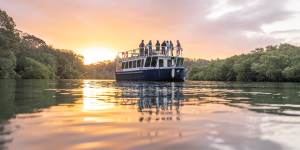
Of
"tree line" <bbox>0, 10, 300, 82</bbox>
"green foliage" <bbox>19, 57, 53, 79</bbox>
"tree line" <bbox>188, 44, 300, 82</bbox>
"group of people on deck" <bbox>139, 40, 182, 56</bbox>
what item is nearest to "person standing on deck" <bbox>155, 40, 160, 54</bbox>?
"group of people on deck" <bbox>139, 40, 182, 56</bbox>

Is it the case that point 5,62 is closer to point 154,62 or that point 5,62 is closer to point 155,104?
point 154,62

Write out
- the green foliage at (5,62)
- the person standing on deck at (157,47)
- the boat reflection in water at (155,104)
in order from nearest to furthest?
the boat reflection in water at (155,104)
the person standing on deck at (157,47)
the green foliage at (5,62)

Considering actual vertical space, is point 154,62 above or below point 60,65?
below

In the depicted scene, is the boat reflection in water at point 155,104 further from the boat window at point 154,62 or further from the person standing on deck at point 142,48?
the person standing on deck at point 142,48

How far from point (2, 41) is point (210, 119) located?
238 ft

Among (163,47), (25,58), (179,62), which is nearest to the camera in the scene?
(163,47)

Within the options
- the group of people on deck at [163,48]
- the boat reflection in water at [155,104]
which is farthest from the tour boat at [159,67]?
the boat reflection in water at [155,104]

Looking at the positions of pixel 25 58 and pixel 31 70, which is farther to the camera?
pixel 25 58

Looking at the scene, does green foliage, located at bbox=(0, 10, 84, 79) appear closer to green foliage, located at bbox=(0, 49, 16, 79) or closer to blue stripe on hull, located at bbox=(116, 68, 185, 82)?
green foliage, located at bbox=(0, 49, 16, 79)

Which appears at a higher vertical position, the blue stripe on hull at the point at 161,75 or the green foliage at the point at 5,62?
the green foliage at the point at 5,62

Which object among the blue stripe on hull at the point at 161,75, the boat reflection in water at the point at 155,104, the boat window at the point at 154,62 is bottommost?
the boat reflection in water at the point at 155,104

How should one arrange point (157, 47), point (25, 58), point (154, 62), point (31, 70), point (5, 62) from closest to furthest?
point (154, 62) < point (157, 47) < point (5, 62) < point (31, 70) < point (25, 58)

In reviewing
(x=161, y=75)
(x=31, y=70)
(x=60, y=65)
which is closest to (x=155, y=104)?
(x=161, y=75)

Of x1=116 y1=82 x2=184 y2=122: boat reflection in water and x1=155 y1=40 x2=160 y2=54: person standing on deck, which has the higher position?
x1=155 y1=40 x2=160 y2=54: person standing on deck
